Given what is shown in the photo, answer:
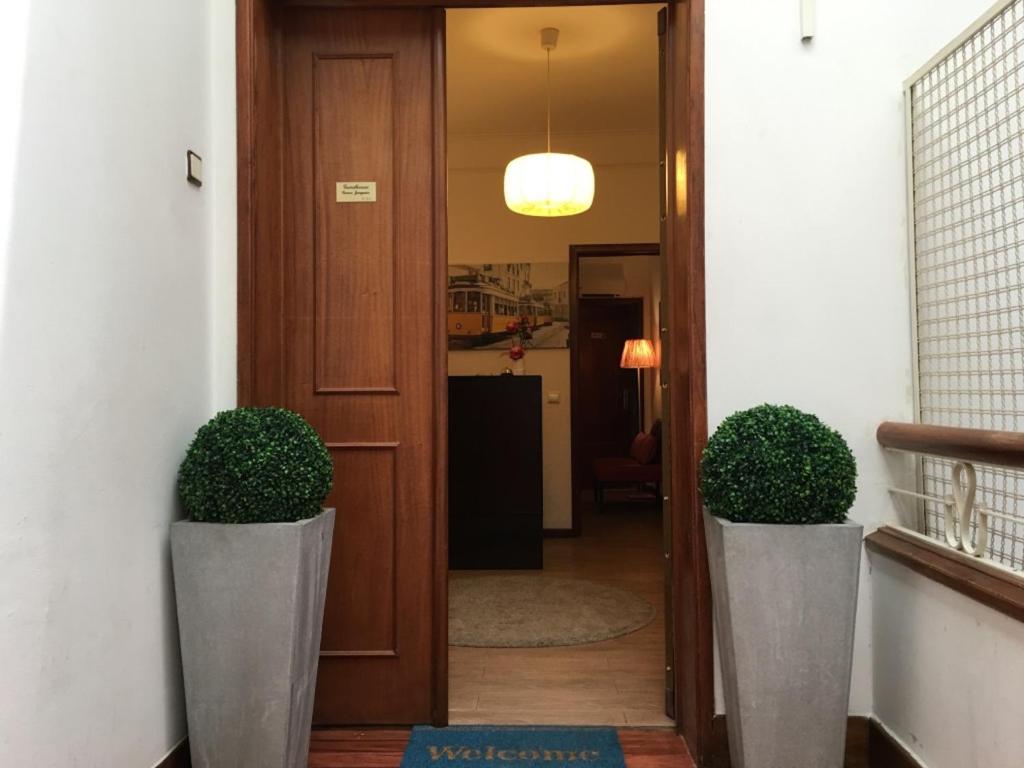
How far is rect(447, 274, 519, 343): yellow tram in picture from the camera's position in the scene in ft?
18.9

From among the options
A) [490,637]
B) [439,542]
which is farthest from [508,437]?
[439,542]

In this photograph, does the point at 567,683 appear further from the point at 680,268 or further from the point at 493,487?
the point at 493,487

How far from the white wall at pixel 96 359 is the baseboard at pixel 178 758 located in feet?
0.09

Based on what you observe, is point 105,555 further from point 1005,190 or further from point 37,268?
point 1005,190

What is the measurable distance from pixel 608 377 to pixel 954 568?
7.87m

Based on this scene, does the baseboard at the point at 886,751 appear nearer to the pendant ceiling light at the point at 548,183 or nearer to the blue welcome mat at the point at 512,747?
the blue welcome mat at the point at 512,747

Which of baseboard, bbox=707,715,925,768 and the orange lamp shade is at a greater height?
the orange lamp shade

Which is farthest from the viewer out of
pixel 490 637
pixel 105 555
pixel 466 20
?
pixel 466 20

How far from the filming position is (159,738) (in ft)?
6.10

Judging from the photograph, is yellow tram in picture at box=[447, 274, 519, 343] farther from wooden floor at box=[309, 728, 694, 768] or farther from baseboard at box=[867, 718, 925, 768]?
baseboard at box=[867, 718, 925, 768]

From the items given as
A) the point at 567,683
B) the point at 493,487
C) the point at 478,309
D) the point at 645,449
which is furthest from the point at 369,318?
the point at 645,449

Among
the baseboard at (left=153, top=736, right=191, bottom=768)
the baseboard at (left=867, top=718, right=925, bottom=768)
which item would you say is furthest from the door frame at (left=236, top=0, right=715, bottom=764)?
the baseboard at (left=153, top=736, right=191, bottom=768)

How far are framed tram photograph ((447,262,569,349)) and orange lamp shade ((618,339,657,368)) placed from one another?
2.06 meters

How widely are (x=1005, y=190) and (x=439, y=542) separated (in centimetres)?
185
